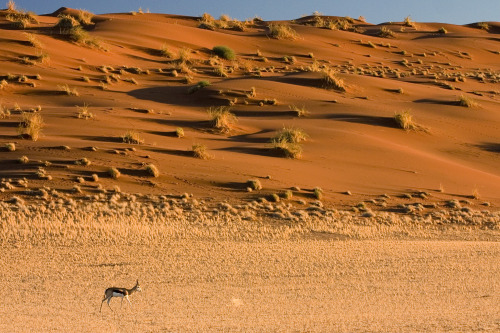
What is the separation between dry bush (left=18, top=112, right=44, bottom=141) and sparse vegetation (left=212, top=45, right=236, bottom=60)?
22840 mm

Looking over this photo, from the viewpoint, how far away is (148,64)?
45844mm

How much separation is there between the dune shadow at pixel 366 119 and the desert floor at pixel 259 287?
1611cm

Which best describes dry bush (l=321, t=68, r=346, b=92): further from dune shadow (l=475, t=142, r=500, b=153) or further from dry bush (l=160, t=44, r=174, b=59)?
dry bush (l=160, t=44, r=174, b=59)

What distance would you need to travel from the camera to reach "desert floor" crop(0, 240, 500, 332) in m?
10.2

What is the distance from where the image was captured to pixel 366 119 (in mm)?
34250

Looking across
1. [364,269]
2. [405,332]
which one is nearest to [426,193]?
[364,269]

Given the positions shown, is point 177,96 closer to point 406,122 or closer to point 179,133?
point 179,133

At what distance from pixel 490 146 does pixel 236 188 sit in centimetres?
1474

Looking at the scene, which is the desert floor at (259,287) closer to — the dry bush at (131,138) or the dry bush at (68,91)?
the dry bush at (131,138)

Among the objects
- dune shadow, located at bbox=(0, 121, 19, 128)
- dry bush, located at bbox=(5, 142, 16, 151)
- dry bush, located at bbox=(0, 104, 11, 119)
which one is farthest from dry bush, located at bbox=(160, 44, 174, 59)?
dry bush, located at bbox=(5, 142, 16, 151)

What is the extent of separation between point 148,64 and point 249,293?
115 ft

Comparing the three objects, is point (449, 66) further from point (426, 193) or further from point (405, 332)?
point (405, 332)

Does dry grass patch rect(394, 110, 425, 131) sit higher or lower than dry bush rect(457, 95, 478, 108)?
lower

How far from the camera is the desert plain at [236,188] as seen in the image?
11.6 m
